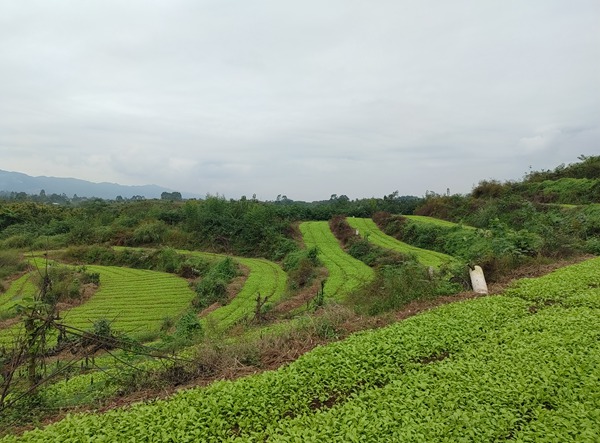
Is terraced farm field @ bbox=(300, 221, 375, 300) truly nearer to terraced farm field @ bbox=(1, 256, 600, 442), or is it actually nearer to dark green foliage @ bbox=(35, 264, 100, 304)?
terraced farm field @ bbox=(1, 256, 600, 442)

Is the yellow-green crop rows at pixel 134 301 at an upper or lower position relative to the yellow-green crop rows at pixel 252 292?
lower

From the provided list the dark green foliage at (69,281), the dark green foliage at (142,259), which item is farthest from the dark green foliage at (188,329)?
the dark green foliage at (142,259)

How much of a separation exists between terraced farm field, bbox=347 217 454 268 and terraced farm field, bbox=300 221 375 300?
257 cm

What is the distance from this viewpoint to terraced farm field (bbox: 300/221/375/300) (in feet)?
61.0

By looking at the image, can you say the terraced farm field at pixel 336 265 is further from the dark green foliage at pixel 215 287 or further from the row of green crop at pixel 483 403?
the row of green crop at pixel 483 403

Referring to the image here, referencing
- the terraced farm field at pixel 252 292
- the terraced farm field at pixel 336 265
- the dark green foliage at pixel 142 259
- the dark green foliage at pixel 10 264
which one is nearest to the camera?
the terraced farm field at pixel 252 292

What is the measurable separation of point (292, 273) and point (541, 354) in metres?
19.1

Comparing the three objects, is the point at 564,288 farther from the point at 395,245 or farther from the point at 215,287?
the point at 395,245

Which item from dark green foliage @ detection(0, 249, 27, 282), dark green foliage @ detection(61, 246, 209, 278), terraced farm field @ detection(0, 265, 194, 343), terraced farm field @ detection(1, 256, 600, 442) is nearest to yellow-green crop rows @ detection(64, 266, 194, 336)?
terraced farm field @ detection(0, 265, 194, 343)

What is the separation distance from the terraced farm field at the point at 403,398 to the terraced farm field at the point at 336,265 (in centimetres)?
947

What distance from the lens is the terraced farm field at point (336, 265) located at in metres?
18.6

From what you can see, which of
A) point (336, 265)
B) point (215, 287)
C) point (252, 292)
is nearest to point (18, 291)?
point (215, 287)

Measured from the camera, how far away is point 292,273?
80.8 feet

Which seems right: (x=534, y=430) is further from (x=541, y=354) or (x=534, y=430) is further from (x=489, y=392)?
(x=541, y=354)
